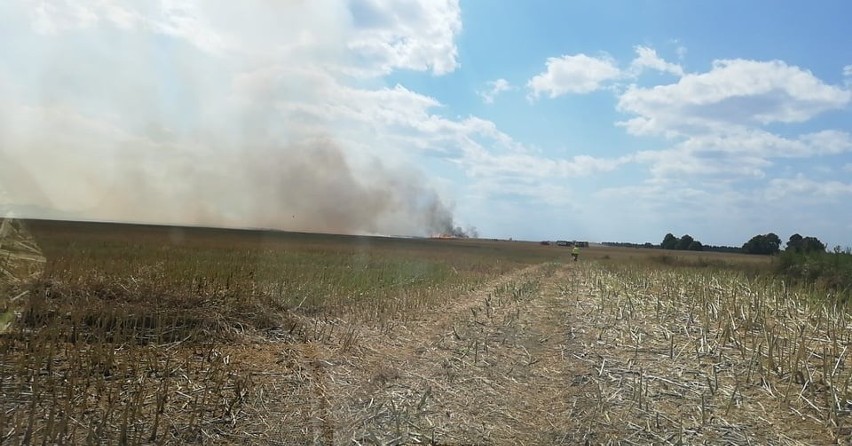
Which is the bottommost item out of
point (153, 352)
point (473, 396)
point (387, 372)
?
point (473, 396)

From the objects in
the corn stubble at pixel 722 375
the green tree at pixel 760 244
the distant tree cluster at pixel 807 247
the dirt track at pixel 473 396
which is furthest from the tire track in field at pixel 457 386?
the green tree at pixel 760 244

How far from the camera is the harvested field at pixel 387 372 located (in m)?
5.98

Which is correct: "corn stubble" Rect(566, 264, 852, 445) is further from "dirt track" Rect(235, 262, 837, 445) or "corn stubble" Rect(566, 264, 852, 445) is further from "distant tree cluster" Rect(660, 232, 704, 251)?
"distant tree cluster" Rect(660, 232, 704, 251)

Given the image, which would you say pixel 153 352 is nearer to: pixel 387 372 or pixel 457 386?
pixel 387 372

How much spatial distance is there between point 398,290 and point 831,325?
→ 10.2 m

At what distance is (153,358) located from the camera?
7500 mm

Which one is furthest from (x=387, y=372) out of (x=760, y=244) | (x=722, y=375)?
(x=760, y=244)

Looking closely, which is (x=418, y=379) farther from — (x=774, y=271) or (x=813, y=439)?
(x=774, y=271)

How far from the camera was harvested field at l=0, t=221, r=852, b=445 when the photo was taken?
5980 mm

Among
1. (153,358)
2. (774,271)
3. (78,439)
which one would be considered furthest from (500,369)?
(774,271)

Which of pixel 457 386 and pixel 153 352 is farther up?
pixel 153 352

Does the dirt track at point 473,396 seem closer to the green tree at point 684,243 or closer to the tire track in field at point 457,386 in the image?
the tire track in field at point 457,386

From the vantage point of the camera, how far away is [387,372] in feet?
26.1

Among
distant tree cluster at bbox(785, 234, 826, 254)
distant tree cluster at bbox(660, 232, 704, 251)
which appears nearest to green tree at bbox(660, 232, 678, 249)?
distant tree cluster at bbox(660, 232, 704, 251)
